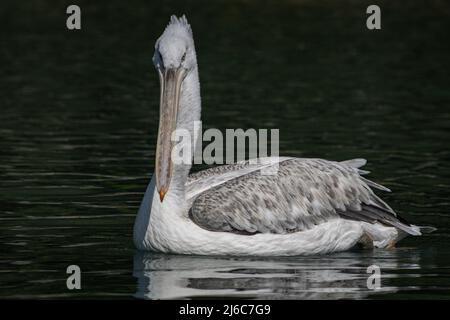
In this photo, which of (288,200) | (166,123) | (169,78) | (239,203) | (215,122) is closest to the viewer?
(166,123)

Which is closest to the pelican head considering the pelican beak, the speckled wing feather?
the pelican beak

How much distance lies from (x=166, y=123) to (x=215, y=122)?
6.26 meters

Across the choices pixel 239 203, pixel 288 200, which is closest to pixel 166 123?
pixel 239 203

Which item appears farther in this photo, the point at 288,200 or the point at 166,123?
the point at 288,200

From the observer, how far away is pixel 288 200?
9.05 metres

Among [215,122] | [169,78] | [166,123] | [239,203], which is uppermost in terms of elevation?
[215,122]

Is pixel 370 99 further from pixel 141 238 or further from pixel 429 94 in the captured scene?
pixel 141 238

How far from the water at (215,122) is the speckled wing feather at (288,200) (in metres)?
0.26

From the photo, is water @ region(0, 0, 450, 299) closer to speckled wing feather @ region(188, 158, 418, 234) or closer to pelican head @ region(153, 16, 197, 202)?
speckled wing feather @ region(188, 158, 418, 234)

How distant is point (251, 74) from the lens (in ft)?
63.1

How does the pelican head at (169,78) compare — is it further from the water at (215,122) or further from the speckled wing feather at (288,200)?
the water at (215,122)

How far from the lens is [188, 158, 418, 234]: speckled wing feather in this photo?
8.73m

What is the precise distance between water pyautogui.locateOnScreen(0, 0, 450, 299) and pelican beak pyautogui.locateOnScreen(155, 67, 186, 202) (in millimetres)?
598

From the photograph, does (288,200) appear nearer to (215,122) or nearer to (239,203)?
(239,203)
